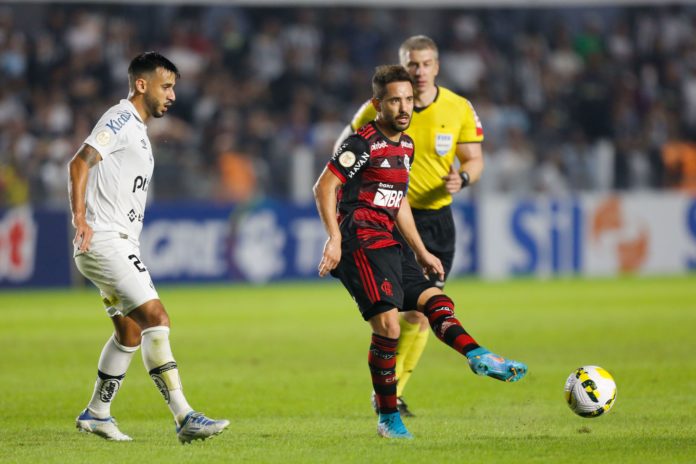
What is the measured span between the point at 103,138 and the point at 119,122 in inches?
6.4

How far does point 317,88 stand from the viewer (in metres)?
25.6

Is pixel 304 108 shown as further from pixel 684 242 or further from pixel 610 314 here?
pixel 610 314

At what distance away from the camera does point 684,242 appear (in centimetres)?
2305

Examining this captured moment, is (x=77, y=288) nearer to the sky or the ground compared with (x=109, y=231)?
nearer to the ground

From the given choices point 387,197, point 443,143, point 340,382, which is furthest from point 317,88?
point 387,197

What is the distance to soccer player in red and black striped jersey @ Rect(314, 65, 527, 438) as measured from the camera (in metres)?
7.41

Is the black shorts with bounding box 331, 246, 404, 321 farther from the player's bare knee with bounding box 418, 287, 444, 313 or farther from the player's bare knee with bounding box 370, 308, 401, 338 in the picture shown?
the player's bare knee with bounding box 418, 287, 444, 313

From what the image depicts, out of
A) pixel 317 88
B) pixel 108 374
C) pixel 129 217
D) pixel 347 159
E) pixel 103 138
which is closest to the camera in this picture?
pixel 103 138

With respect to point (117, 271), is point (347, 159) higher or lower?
higher

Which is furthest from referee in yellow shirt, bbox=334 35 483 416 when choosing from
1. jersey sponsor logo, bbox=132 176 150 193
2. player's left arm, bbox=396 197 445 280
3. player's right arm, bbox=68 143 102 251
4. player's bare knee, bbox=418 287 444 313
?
player's right arm, bbox=68 143 102 251

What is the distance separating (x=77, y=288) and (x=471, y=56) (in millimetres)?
10943

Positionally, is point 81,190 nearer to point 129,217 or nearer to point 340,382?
point 129,217

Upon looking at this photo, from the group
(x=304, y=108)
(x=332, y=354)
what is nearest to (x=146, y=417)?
(x=332, y=354)

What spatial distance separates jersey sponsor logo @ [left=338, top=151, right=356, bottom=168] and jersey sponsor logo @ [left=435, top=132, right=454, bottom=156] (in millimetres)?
1870
